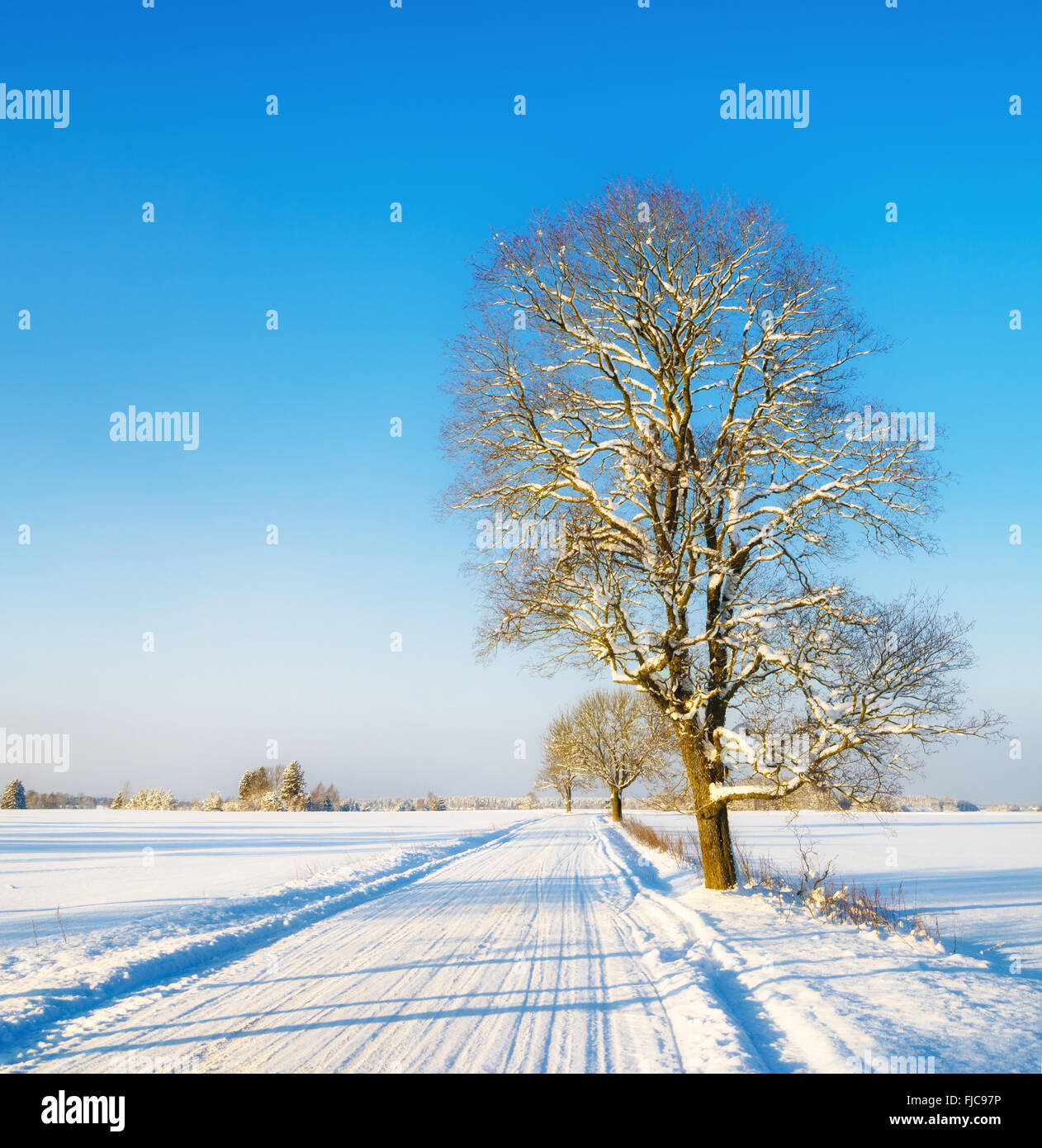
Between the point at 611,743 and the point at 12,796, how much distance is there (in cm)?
8104

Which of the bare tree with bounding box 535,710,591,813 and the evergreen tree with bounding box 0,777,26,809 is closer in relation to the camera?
the bare tree with bounding box 535,710,591,813

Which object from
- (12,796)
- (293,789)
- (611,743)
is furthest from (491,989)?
(12,796)

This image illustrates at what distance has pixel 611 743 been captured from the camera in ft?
165

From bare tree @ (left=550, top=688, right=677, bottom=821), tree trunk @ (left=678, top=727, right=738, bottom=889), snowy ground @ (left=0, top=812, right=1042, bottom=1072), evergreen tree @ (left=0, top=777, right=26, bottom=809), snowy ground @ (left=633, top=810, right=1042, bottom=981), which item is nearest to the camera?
snowy ground @ (left=0, top=812, right=1042, bottom=1072)

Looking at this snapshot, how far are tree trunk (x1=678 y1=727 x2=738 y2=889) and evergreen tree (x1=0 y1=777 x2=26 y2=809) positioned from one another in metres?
102

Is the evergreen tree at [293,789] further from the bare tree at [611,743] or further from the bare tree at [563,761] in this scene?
the bare tree at [611,743]

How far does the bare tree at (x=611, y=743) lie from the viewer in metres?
48.4

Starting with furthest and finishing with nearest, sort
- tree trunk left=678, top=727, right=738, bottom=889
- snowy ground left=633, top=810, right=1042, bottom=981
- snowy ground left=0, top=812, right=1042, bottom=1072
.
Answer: tree trunk left=678, top=727, right=738, bottom=889
snowy ground left=633, top=810, right=1042, bottom=981
snowy ground left=0, top=812, right=1042, bottom=1072

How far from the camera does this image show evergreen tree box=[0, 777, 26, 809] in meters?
83.8

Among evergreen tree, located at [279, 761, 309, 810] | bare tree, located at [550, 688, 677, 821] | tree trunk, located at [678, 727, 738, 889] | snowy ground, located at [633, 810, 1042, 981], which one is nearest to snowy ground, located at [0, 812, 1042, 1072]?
tree trunk, located at [678, 727, 738, 889]

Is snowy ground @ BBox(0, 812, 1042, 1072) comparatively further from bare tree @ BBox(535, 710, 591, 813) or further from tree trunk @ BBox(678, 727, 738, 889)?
bare tree @ BBox(535, 710, 591, 813)

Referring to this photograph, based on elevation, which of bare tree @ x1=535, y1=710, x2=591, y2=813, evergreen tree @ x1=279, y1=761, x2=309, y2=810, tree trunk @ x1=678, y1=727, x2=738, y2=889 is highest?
tree trunk @ x1=678, y1=727, x2=738, y2=889

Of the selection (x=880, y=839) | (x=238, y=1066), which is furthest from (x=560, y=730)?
(x=238, y=1066)

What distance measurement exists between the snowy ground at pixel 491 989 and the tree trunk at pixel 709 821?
469mm
